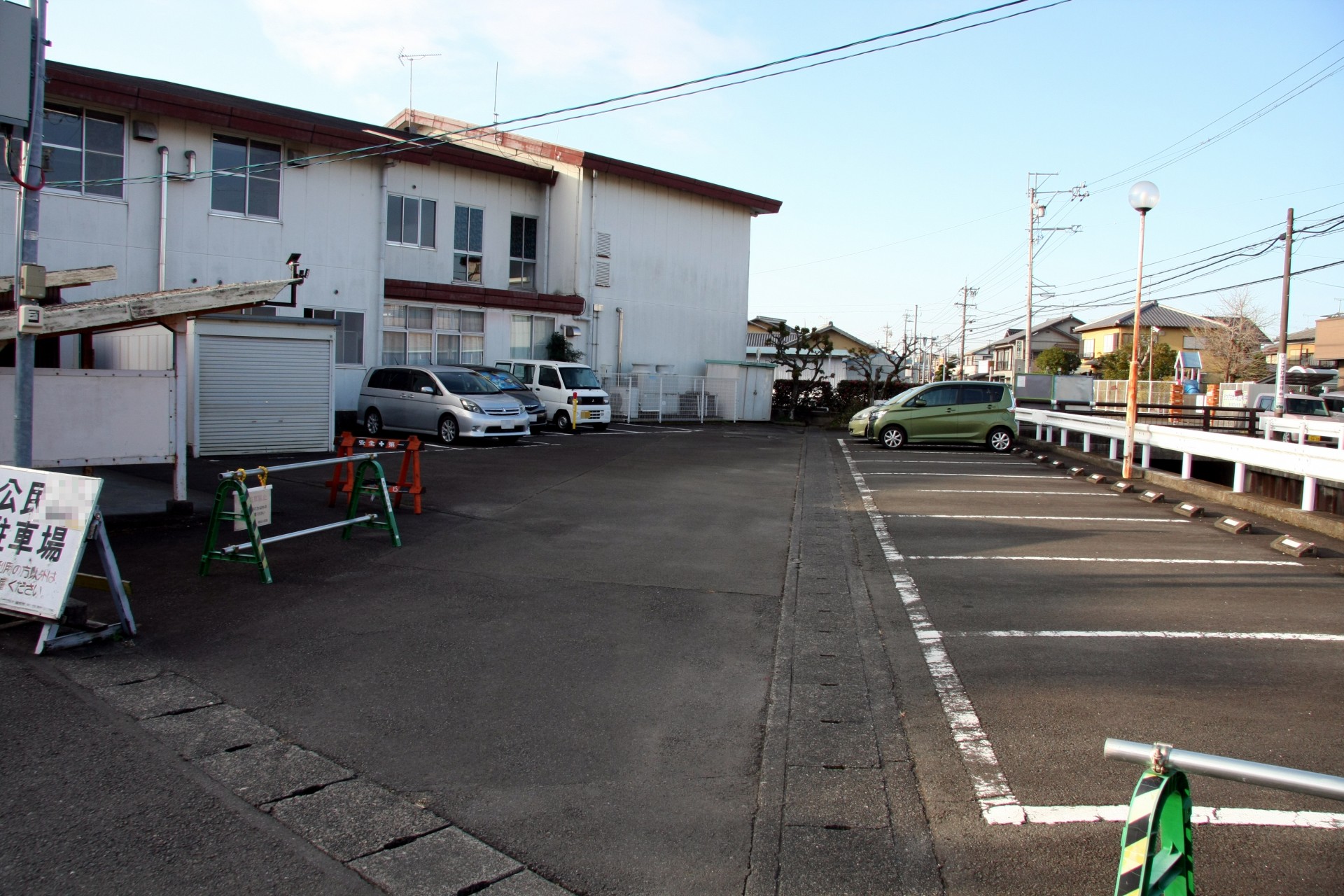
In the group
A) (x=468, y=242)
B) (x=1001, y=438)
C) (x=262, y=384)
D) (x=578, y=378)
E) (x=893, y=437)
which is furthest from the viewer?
→ (x=468, y=242)

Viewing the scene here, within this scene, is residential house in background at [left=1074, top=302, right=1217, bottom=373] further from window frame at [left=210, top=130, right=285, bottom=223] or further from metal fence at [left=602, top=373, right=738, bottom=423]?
window frame at [left=210, top=130, right=285, bottom=223]

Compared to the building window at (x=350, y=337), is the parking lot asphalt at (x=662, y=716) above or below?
below

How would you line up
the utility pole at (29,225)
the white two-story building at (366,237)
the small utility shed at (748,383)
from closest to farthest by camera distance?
the utility pole at (29,225) → the white two-story building at (366,237) → the small utility shed at (748,383)

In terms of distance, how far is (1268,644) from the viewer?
5973 millimetres

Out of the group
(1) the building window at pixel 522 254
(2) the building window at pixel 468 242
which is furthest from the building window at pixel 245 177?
(1) the building window at pixel 522 254

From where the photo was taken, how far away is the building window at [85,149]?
1731 cm

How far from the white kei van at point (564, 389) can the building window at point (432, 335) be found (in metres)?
1.50

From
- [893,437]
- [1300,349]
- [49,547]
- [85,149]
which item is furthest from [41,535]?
[1300,349]

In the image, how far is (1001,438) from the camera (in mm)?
20891

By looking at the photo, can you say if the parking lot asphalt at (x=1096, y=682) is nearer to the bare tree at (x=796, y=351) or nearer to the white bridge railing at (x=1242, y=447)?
the white bridge railing at (x=1242, y=447)

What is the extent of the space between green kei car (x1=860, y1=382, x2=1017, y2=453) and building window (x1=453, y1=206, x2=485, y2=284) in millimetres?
12327

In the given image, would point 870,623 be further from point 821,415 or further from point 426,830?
point 821,415

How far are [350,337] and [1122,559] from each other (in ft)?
59.7

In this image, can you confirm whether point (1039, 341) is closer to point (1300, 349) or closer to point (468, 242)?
point (1300, 349)
